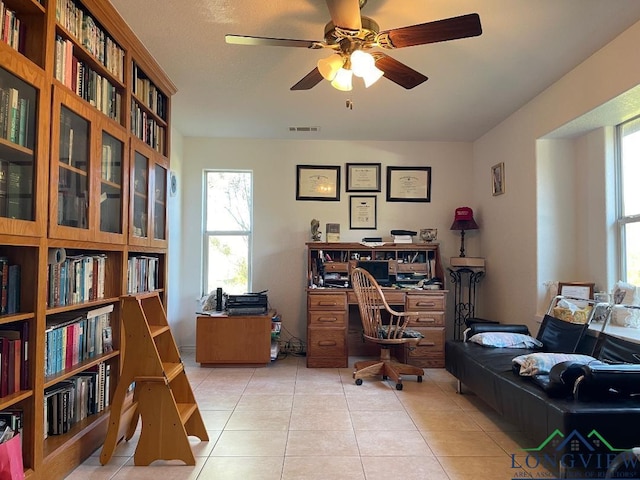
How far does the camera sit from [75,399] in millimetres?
2186

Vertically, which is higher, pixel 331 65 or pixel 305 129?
pixel 305 129

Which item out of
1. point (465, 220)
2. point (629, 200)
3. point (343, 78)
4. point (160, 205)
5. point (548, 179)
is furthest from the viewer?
point (465, 220)

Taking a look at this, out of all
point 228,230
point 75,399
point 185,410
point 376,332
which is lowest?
point 185,410

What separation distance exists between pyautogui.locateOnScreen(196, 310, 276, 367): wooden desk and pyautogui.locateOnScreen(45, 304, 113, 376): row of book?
1553 mm

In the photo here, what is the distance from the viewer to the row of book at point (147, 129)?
2.75 meters

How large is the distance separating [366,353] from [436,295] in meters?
1.07

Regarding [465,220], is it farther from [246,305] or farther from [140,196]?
[140,196]

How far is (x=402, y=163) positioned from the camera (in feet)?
15.8

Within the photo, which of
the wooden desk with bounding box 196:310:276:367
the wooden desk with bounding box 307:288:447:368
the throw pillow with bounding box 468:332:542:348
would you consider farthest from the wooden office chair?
the wooden desk with bounding box 196:310:276:367

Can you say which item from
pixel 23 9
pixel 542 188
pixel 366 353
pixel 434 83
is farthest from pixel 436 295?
pixel 23 9

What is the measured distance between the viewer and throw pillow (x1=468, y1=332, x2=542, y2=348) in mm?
3086

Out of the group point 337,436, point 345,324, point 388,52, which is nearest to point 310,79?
point 388,52

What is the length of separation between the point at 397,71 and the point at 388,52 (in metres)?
0.45

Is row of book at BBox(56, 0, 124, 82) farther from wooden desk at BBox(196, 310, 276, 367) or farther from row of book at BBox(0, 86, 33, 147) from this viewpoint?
wooden desk at BBox(196, 310, 276, 367)
